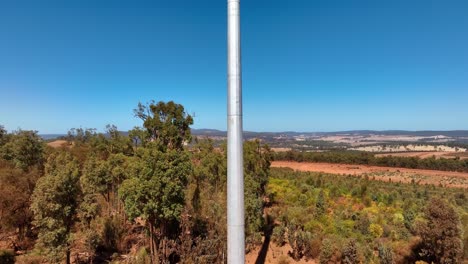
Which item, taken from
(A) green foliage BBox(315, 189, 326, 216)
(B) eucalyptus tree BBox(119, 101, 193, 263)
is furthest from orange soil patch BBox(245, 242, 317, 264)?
(A) green foliage BBox(315, 189, 326, 216)

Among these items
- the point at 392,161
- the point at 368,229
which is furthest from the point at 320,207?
the point at 392,161

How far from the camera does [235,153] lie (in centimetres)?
688

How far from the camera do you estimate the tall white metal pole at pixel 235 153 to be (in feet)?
22.3

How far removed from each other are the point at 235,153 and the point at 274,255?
11.4 metres

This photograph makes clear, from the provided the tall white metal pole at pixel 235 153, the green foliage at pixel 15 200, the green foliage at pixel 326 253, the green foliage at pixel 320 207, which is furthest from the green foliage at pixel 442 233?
the green foliage at pixel 15 200

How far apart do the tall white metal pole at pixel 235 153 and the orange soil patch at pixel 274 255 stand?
9312 millimetres

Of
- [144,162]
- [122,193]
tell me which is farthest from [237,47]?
[122,193]

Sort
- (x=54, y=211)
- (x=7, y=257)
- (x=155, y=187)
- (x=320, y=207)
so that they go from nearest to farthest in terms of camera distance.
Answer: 1. (x=155, y=187)
2. (x=54, y=211)
3. (x=7, y=257)
4. (x=320, y=207)

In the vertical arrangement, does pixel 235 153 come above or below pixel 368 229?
above

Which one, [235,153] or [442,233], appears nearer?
[235,153]

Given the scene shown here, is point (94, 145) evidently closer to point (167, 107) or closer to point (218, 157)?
point (218, 157)

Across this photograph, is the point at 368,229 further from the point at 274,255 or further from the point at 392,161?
the point at 392,161

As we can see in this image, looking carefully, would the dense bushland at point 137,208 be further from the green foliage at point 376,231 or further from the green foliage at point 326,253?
the green foliage at point 376,231

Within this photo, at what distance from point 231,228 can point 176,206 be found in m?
6.55
